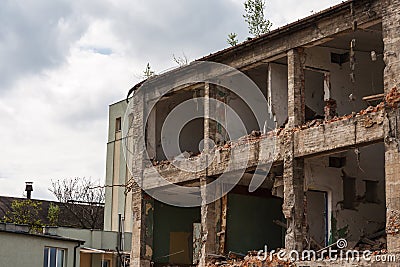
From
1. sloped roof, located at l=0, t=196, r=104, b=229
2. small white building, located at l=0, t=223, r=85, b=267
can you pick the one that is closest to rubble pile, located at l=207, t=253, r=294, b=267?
small white building, located at l=0, t=223, r=85, b=267

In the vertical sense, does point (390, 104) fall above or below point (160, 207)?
above

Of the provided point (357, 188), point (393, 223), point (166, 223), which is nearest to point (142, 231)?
point (166, 223)

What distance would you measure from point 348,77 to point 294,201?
475 cm

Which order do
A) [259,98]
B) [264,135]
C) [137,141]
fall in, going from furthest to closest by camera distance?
[137,141]
[259,98]
[264,135]

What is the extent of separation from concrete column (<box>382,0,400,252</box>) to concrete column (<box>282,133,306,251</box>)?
131 inches

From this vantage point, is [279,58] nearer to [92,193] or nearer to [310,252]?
[310,252]

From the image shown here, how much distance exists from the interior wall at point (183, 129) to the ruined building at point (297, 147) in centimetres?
4

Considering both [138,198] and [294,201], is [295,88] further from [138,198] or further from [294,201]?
[138,198]

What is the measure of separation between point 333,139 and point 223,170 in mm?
4644

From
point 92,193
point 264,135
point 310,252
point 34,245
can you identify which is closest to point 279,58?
point 264,135

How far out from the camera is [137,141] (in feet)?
96.1

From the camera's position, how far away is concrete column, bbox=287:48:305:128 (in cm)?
2312

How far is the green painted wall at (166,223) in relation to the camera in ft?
95.5

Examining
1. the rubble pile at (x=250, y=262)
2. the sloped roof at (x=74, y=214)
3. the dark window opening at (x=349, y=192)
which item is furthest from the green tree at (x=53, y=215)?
the dark window opening at (x=349, y=192)
